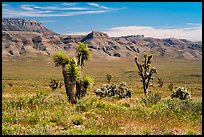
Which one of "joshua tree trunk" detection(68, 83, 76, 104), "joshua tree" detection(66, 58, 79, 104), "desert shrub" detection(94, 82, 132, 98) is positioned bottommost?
"desert shrub" detection(94, 82, 132, 98)

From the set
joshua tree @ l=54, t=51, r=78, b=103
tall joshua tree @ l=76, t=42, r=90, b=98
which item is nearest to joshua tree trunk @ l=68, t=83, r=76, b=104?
joshua tree @ l=54, t=51, r=78, b=103

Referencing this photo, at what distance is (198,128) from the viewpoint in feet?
36.7

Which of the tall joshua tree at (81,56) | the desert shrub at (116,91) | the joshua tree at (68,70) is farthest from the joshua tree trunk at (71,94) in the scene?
the desert shrub at (116,91)

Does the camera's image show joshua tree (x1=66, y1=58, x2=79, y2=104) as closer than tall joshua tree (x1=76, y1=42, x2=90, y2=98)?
Yes

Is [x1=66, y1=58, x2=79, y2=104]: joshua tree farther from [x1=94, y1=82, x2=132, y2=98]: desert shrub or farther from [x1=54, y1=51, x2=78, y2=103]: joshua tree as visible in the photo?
[x1=94, y1=82, x2=132, y2=98]: desert shrub

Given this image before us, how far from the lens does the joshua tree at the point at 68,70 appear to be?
18.4 metres

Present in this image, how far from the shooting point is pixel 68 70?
60.5ft

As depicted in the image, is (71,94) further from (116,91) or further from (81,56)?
(116,91)

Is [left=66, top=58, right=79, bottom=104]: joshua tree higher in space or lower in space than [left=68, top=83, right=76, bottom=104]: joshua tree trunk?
higher

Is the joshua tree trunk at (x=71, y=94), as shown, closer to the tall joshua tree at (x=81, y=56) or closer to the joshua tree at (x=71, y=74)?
the joshua tree at (x=71, y=74)

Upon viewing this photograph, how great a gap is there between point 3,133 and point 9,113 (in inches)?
131

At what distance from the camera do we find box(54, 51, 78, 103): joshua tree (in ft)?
60.4

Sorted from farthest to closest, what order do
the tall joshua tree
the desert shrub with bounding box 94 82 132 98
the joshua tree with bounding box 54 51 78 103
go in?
the desert shrub with bounding box 94 82 132 98
the tall joshua tree
the joshua tree with bounding box 54 51 78 103

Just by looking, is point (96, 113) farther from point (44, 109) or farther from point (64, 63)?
point (64, 63)
